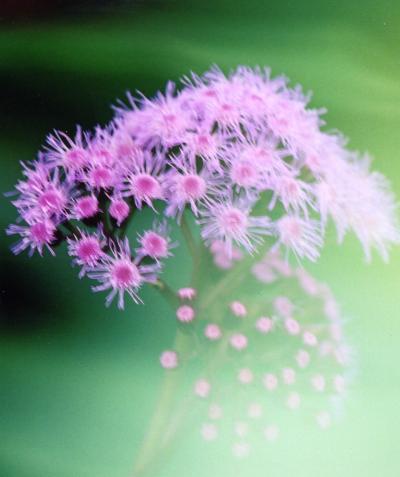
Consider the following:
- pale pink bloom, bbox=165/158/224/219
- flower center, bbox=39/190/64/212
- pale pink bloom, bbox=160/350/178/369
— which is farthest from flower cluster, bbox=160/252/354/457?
flower center, bbox=39/190/64/212

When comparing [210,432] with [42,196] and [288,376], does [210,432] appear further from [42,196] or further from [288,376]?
[42,196]

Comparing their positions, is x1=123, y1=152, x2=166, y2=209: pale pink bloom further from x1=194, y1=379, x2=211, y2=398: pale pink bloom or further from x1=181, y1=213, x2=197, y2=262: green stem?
x1=194, y1=379, x2=211, y2=398: pale pink bloom

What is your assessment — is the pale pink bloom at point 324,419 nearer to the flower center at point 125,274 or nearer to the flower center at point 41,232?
the flower center at point 125,274

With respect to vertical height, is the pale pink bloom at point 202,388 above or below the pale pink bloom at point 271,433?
above

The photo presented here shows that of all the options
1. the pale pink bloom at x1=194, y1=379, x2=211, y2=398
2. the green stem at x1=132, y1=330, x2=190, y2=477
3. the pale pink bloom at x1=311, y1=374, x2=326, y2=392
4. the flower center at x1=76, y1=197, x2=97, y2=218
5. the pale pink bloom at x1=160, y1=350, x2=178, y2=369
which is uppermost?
the flower center at x1=76, y1=197, x2=97, y2=218

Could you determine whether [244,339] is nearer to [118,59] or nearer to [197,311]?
[197,311]

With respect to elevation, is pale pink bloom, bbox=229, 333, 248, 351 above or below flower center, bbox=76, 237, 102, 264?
below

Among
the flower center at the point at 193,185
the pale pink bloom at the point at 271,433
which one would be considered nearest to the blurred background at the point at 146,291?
the pale pink bloom at the point at 271,433
